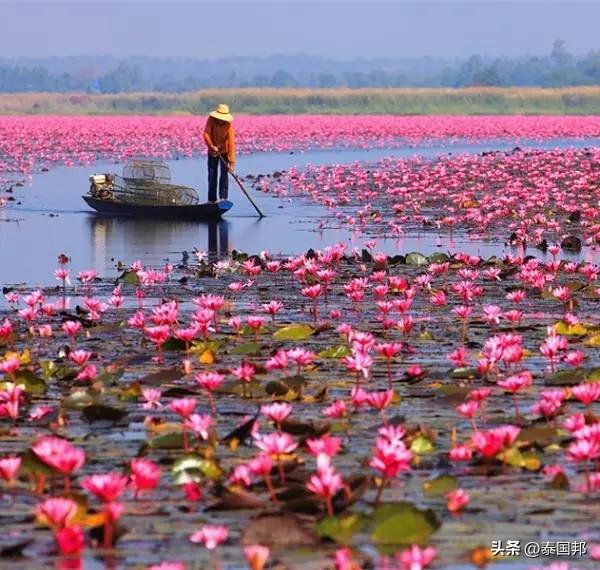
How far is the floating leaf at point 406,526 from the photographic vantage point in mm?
5430

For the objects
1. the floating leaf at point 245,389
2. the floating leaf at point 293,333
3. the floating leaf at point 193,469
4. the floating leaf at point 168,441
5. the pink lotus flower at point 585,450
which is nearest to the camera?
the pink lotus flower at point 585,450

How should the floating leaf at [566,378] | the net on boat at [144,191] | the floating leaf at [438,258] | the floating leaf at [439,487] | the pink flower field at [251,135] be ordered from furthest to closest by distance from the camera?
1. the pink flower field at [251,135]
2. the net on boat at [144,191]
3. the floating leaf at [438,258]
4. the floating leaf at [566,378]
5. the floating leaf at [439,487]

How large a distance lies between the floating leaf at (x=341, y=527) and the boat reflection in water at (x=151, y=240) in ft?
33.8

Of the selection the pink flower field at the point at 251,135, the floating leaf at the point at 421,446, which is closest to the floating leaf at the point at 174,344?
the floating leaf at the point at 421,446

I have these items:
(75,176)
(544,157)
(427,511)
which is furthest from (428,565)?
(544,157)

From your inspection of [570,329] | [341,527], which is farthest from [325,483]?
[570,329]

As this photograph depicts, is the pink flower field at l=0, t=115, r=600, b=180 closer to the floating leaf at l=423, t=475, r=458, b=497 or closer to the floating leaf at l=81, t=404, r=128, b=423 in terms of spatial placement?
the floating leaf at l=81, t=404, r=128, b=423

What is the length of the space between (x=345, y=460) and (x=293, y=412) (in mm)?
1170

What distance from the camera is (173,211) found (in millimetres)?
22422

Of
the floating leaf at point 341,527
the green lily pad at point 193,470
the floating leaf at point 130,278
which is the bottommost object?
the floating leaf at point 130,278

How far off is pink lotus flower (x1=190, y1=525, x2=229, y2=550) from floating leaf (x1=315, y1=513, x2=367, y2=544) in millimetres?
342

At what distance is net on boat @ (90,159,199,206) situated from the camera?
2305 centimetres

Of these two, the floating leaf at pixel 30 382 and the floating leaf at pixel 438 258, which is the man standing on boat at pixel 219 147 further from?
the floating leaf at pixel 30 382

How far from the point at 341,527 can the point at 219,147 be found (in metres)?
17.6
